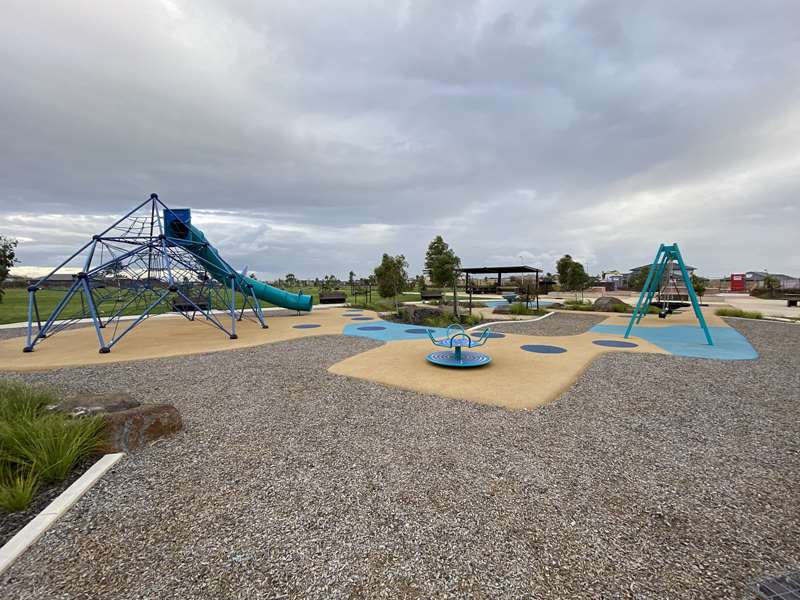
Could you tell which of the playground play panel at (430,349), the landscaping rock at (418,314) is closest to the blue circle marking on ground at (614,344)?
the playground play panel at (430,349)

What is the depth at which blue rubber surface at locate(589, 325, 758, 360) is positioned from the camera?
361 inches

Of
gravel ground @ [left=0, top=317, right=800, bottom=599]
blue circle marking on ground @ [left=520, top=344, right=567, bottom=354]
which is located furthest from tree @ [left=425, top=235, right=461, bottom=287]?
gravel ground @ [left=0, top=317, right=800, bottom=599]

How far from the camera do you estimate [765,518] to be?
2967mm

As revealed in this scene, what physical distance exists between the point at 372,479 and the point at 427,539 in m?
0.96

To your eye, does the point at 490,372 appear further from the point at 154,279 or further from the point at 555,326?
the point at 154,279

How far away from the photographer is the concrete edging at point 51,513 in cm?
250

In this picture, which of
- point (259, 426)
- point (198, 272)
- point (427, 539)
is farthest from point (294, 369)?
point (198, 272)

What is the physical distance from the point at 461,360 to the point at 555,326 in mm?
8762

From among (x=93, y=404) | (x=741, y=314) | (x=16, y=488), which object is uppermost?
(x=741, y=314)

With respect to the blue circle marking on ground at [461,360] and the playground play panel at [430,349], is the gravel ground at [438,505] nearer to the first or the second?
the playground play panel at [430,349]

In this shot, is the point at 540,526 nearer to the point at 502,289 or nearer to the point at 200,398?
the point at 200,398

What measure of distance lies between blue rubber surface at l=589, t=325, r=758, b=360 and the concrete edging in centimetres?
1215

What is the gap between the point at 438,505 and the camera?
3.14 metres

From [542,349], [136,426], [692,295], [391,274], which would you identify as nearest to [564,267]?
[391,274]
